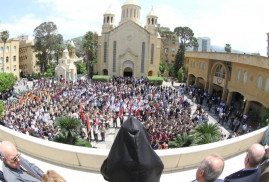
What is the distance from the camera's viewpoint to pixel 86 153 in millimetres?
4777

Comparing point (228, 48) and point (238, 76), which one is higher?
point (228, 48)

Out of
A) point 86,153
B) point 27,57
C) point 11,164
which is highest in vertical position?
point 27,57

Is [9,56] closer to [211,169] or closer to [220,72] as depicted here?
[220,72]

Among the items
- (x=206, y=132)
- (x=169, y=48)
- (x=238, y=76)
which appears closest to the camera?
(x=206, y=132)

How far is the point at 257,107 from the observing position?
22.1 metres

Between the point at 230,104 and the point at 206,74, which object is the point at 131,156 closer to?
the point at 230,104

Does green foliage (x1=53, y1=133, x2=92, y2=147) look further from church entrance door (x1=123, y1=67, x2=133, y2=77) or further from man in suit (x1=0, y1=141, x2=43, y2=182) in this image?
church entrance door (x1=123, y1=67, x2=133, y2=77)

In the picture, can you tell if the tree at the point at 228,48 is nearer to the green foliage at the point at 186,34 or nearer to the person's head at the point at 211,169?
the green foliage at the point at 186,34

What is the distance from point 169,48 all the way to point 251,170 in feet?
225

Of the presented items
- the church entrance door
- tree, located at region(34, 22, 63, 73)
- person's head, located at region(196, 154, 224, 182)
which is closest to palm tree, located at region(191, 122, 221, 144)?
person's head, located at region(196, 154, 224, 182)

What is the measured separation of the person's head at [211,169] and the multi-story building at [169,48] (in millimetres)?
67442

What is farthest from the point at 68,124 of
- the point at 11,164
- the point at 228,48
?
the point at 228,48

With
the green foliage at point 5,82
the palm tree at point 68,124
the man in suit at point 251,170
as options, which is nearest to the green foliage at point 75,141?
the palm tree at point 68,124

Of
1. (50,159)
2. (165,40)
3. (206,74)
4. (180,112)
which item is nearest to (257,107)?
(180,112)
